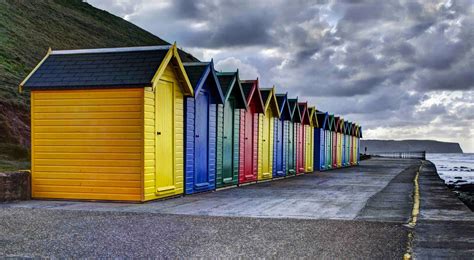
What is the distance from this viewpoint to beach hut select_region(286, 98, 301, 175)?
28828mm

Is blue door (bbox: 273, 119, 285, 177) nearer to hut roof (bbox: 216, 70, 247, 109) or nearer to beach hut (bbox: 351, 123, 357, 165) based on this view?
hut roof (bbox: 216, 70, 247, 109)

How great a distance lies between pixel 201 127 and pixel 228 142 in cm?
266

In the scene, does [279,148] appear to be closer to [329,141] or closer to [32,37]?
[329,141]

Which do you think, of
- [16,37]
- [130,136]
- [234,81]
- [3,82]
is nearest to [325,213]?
[130,136]

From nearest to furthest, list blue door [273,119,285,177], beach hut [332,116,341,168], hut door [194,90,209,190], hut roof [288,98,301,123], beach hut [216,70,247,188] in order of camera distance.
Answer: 1. hut door [194,90,209,190]
2. beach hut [216,70,247,188]
3. blue door [273,119,285,177]
4. hut roof [288,98,301,123]
5. beach hut [332,116,341,168]

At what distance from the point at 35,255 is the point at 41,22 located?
4230 centimetres

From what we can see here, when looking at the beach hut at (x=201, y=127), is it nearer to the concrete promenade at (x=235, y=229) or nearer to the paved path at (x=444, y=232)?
the concrete promenade at (x=235, y=229)

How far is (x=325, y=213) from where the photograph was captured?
11.9 m

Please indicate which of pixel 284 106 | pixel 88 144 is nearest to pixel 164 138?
pixel 88 144

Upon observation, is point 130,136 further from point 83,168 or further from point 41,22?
point 41,22

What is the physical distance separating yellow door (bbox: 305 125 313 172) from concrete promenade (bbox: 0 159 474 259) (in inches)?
734

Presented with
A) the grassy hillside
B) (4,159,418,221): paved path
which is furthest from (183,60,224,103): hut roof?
the grassy hillside

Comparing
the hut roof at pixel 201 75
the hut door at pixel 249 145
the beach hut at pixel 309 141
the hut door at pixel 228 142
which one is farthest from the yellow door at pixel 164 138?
the beach hut at pixel 309 141

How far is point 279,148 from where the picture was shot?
2688 cm
